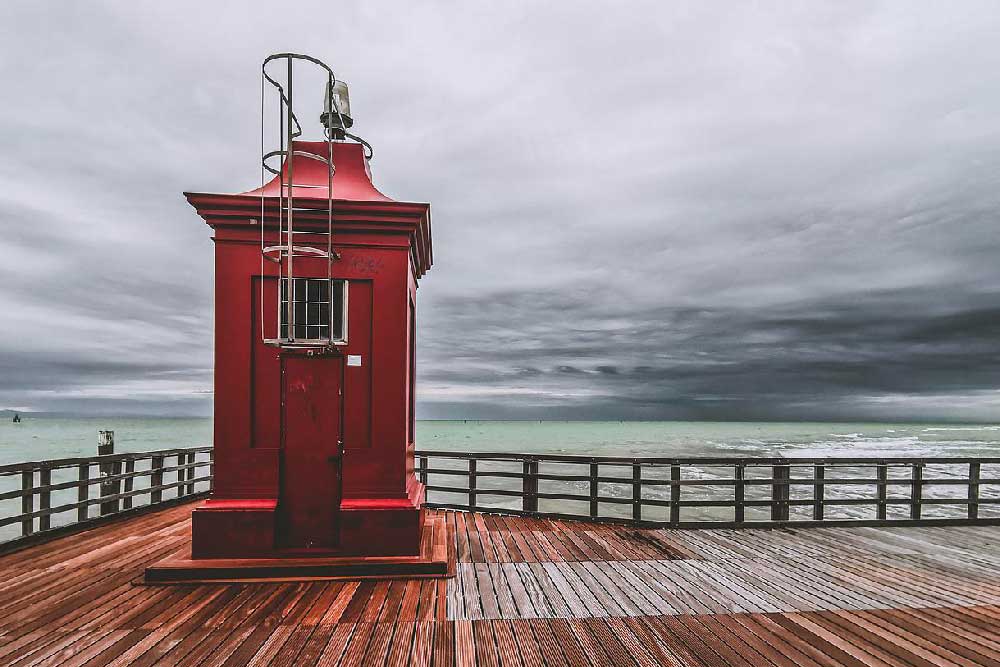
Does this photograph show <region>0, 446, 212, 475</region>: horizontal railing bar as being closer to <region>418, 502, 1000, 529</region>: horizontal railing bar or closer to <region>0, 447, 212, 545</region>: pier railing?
<region>0, 447, 212, 545</region>: pier railing

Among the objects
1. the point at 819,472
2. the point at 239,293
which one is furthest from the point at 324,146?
the point at 819,472

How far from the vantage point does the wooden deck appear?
350 centimetres

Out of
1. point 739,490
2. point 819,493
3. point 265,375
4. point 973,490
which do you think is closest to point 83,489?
point 265,375

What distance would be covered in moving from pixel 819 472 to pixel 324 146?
8.47m

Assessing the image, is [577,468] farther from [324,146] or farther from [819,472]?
[324,146]

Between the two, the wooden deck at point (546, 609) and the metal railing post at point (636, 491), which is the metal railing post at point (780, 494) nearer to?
the wooden deck at point (546, 609)

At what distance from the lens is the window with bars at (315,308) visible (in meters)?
5.12

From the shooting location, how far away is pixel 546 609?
13.8 ft

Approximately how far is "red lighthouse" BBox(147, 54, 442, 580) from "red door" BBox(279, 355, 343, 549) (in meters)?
0.01

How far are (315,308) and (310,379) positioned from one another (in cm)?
79

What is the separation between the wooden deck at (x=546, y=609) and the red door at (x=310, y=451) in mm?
557

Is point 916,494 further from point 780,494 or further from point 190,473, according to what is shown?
point 190,473

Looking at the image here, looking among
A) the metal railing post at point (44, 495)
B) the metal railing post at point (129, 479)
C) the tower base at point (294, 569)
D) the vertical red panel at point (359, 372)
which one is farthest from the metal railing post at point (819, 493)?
the metal railing post at point (44, 495)

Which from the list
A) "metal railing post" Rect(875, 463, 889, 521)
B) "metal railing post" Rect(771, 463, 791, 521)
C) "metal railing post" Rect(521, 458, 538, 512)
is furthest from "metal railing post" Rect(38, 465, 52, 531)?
"metal railing post" Rect(875, 463, 889, 521)
